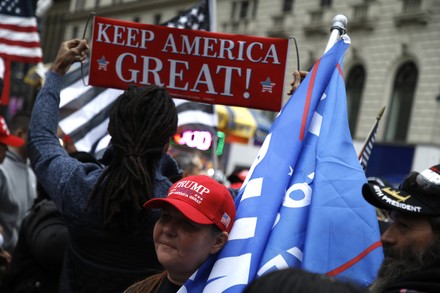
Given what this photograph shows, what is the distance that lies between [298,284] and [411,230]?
0.99 meters

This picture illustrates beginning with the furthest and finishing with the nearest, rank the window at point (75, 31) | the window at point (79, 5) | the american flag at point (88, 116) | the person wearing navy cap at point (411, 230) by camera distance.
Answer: the window at point (79, 5) < the window at point (75, 31) < the american flag at point (88, 116) < the person wearing navy cap at point (411, 230)

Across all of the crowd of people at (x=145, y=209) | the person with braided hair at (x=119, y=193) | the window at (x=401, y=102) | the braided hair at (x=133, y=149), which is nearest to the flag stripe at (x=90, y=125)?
the crowd of people at (x=145, y=209)

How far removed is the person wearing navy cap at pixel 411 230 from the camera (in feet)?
6.84

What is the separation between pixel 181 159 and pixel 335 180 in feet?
14.8

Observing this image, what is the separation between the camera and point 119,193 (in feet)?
8.33

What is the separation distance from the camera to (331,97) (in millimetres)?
2736

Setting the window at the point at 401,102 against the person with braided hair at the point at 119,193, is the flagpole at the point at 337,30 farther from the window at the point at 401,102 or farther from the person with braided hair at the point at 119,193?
the window at the point at 401,102

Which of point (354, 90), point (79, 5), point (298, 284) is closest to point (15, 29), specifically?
point (298, 284)

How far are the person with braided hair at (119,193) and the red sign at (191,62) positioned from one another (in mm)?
869

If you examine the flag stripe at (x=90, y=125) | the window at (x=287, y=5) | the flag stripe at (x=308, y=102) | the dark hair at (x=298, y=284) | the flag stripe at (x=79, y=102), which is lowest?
the flag stripe at (x=90, y=125)

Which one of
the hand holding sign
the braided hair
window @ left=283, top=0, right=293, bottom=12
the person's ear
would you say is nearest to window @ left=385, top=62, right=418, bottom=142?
window @ left=283, top=0, right=293, bottom=12

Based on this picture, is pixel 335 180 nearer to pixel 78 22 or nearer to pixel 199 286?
pixel 199 286

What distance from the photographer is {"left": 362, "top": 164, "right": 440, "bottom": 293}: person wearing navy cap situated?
2086 millimetres

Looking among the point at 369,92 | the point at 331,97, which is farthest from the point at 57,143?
the point at 369,92
